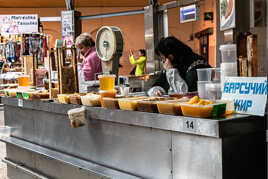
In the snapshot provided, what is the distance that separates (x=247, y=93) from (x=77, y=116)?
4.08ft

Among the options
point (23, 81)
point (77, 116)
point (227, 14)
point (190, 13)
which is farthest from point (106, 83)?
point (190, 13)

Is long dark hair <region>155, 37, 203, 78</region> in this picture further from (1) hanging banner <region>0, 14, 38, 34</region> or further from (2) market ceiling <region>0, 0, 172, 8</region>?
(2) market ceiling <region>0, 0, 172, 8</region>

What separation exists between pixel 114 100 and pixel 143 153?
39 cm

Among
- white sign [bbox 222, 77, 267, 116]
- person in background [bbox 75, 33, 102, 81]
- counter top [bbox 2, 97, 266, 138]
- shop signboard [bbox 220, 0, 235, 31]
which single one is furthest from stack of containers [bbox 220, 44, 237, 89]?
person in background [bbox 75, 33, 102, 81]

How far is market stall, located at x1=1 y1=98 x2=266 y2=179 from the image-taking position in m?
1.83

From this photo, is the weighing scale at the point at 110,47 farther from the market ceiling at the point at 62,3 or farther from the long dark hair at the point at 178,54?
the market ceiling at the point at 62,3

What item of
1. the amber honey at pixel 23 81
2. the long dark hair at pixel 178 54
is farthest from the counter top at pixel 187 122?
the amber honey at pixel 23 81

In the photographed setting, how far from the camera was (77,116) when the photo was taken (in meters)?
2.72

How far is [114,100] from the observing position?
2.48 metres

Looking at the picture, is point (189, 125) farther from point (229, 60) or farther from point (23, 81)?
point (23, 81)

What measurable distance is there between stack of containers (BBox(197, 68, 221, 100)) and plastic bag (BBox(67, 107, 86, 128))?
0.89 meters

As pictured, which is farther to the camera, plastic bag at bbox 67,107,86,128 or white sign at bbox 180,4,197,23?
white sign at bbox 180,4,197,23

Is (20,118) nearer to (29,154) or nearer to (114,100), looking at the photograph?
(29,154)

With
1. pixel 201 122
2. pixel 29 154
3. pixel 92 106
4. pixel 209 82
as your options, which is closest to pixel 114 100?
pixel 92 106
